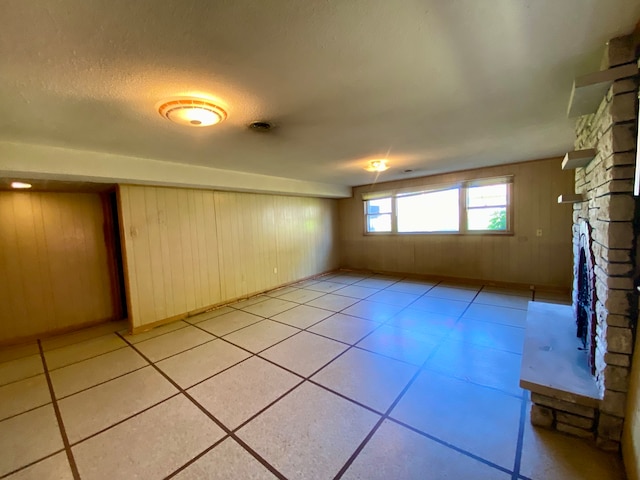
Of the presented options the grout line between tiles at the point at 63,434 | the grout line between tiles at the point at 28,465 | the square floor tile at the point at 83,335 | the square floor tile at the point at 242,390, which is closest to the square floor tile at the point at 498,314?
the square floor tile at the point at 242,390

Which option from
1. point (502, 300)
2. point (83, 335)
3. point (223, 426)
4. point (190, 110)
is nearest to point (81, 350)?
point (83, 335)

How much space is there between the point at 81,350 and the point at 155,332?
75 centimetres

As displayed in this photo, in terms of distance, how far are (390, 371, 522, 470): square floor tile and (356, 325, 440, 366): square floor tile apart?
383 mm

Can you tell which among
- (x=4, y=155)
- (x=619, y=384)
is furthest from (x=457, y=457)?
(x=4, y=155)

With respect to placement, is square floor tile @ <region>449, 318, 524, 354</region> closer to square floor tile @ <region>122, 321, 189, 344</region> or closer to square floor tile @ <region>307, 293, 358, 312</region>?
square floor tile @ <region>307, 293, 358, 312</region>

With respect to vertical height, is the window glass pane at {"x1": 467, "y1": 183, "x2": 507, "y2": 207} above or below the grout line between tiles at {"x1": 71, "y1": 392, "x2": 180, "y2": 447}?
above

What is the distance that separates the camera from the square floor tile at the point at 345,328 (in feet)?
10.3

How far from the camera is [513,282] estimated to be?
484cm

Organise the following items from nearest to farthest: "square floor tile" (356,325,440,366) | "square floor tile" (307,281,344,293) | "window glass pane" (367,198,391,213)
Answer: "square floor tile" (356,325,440,366), "square floor tile" (307,281,344,293), "window glass pane" (367,198,391,213)

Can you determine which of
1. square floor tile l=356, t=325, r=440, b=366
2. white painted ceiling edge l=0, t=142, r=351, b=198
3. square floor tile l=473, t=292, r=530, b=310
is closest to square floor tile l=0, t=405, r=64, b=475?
white painted ceiling edge l=0, t=142, r=351, b=198

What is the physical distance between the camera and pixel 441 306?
4.06 m

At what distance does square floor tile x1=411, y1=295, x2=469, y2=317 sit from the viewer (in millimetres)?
3824

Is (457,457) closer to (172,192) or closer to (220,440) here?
(220,440)

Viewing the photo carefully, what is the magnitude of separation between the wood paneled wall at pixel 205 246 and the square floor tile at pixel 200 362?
127cm
